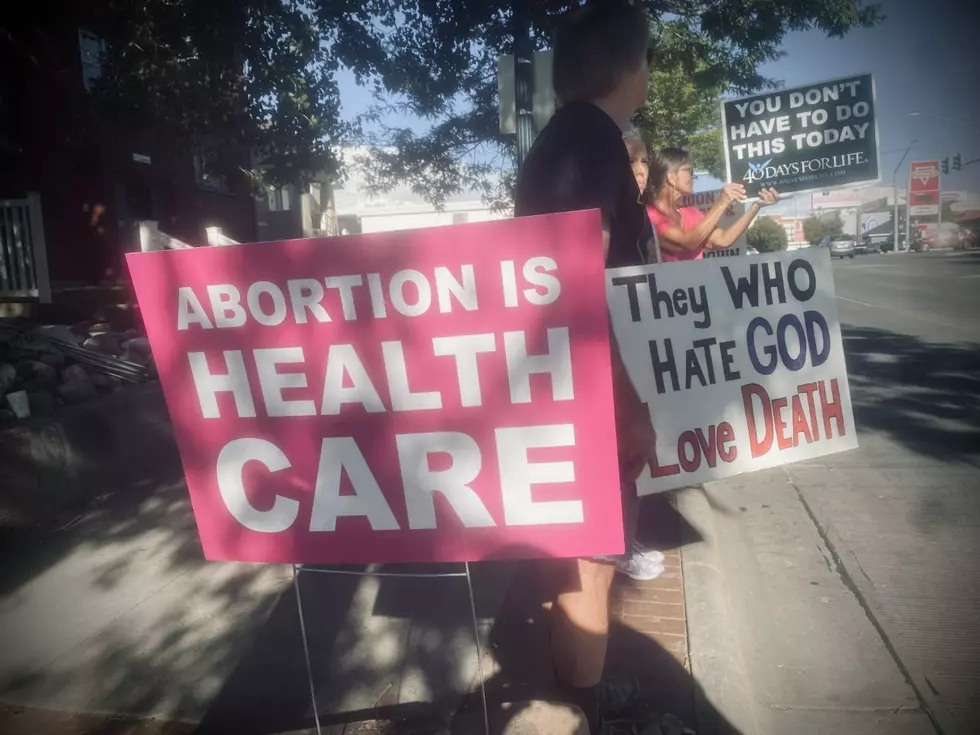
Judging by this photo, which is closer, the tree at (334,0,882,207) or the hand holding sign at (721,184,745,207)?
the hand holding sign at (721,184,745,207)

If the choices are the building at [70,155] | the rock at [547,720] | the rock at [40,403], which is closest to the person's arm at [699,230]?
the rock at [547,720]

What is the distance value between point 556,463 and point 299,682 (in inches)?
66.7

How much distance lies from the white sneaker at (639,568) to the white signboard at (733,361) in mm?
1266

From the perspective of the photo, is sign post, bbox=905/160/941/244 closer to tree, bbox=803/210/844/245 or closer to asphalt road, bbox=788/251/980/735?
tree, bbox=803/210/844/245

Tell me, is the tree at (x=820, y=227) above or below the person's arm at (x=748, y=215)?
above

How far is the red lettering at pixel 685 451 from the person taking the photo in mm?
1977

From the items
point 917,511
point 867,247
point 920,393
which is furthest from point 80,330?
point 867,247

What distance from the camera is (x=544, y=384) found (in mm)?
1476

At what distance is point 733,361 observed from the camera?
6.59 feet

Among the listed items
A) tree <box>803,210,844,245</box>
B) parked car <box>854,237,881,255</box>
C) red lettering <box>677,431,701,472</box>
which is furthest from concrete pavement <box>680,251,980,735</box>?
tree <box>803,210,844,245</box>

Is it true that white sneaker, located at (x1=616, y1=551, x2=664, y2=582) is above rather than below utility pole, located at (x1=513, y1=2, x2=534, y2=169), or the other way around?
below

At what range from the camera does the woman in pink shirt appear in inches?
127

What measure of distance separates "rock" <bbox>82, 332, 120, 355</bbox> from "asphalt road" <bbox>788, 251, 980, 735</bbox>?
6161mm

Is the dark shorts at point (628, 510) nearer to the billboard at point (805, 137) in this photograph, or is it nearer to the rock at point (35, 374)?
the billboard at point (805, 137)
